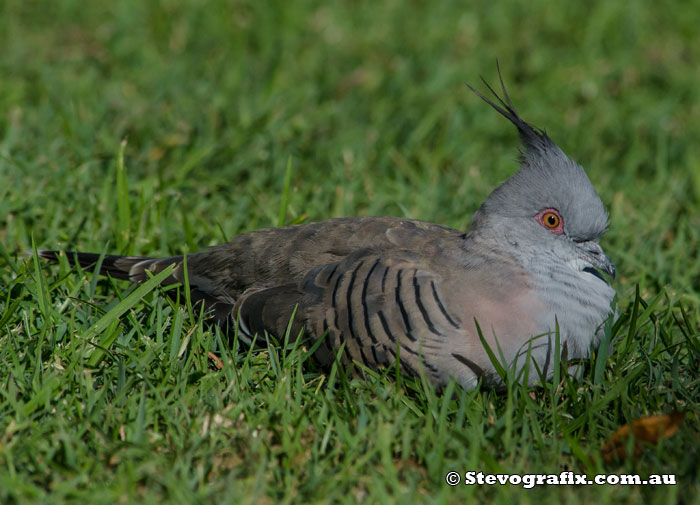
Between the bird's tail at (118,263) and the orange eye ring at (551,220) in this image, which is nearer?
the orange eye ring at (551,220)

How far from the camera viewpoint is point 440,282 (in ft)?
A: 10.7

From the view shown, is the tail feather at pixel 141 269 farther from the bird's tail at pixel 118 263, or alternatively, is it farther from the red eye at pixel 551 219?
the red eye at pixel 551 219

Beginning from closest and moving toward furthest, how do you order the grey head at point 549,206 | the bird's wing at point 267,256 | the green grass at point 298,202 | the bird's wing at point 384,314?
the green grass at point 298,202, the bird's wing at point 384,314, the grey head at point 549,206, the bird's wing at point 267,256

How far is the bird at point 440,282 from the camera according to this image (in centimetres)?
311

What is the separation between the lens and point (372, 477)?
8.52 feet

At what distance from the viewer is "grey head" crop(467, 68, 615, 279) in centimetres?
335

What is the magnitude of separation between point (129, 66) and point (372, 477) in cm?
458

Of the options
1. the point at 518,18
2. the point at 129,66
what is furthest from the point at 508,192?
the point at 518,18

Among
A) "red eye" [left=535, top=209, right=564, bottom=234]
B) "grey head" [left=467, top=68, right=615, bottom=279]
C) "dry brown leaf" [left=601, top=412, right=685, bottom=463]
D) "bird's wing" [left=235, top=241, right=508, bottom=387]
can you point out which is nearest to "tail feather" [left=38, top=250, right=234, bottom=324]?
"bird's wing" [left=235, top=241, right=508, bottom=387]

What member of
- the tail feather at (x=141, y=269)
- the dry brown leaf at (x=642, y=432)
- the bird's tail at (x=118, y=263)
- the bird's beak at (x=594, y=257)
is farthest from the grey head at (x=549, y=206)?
the bird's tail at (x=118, y=263)

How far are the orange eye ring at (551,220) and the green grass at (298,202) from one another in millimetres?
435

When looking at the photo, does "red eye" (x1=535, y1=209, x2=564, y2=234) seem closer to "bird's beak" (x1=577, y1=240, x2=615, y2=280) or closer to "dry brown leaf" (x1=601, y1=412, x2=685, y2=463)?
"bird's beak" (x1=577, y1=240, x2=615, y2=280)

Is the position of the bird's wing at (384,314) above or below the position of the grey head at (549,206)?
below

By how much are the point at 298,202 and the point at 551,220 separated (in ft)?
5.76
